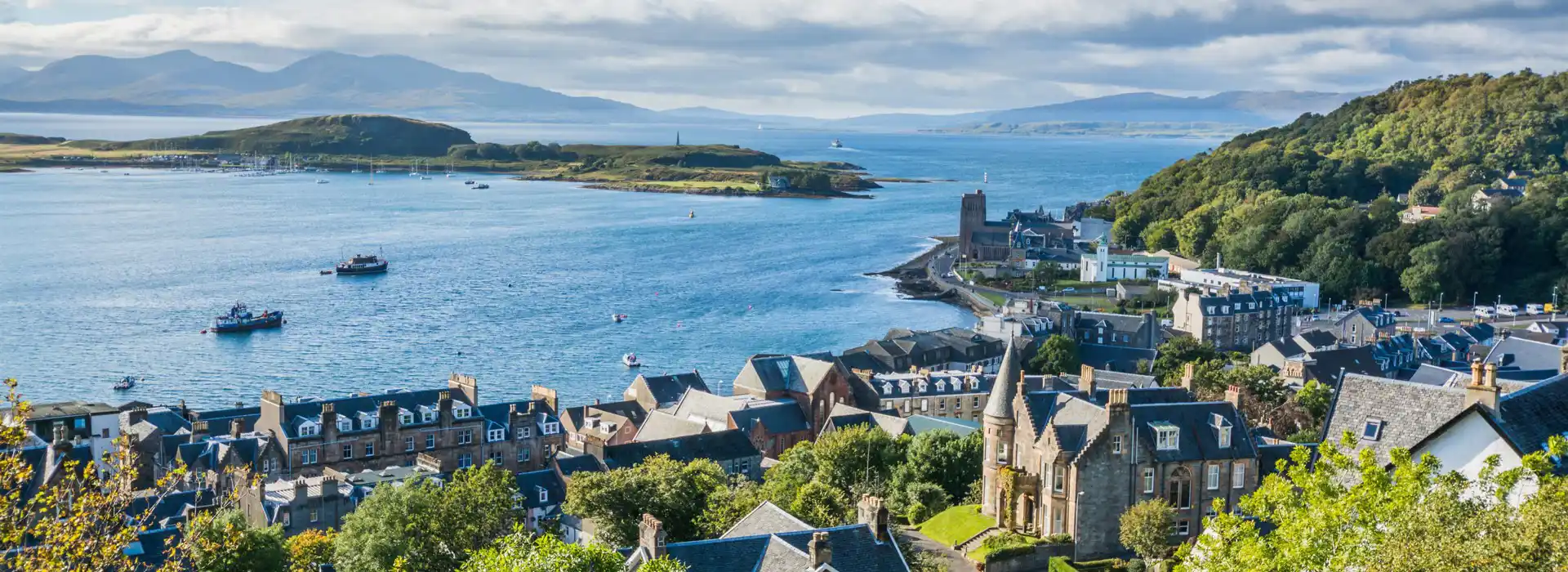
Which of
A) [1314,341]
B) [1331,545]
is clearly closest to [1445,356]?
[1314,341]

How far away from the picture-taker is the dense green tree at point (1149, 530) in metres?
39.8

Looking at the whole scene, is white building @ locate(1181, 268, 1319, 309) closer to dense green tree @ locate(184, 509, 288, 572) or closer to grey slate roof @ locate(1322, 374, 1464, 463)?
grey slate roof @ locate(1322, 374, 1464, 463)

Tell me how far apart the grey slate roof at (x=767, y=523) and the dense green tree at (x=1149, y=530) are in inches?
483

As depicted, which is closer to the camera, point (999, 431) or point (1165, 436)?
point (1165, 436)

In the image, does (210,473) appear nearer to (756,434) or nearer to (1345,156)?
(756,434)

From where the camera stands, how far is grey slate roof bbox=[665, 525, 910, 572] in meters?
28.4

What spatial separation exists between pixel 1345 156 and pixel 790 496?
554ft

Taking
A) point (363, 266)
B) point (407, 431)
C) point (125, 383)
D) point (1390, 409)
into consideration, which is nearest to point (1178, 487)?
point (1390, 409)

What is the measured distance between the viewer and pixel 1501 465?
81.4 ft

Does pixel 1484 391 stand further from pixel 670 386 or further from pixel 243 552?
pixel 670 386

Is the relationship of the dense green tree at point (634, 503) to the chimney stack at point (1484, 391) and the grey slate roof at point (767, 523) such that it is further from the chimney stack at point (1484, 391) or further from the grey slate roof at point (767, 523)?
the chimney stack at point (1484, 391)

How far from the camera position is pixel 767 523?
3203cm

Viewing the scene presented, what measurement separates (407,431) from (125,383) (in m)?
38.3

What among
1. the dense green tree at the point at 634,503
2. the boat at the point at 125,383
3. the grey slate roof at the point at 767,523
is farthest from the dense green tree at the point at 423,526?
the boat at the point at 125,383
